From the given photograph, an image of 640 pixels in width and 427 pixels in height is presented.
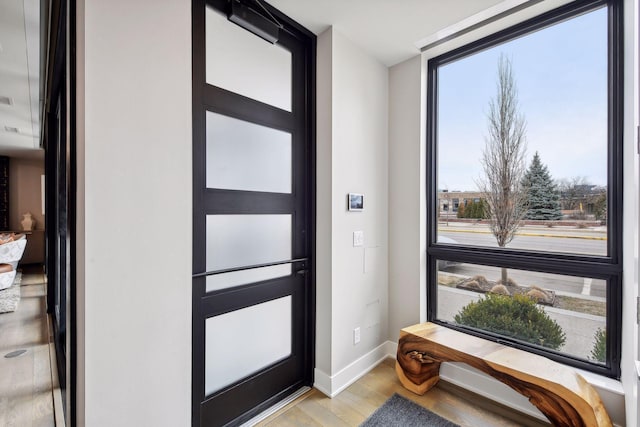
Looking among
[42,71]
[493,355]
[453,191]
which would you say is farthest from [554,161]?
[42,71]

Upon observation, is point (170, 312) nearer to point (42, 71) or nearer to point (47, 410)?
point (47, 410)

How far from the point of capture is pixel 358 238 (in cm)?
234

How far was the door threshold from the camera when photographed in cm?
180

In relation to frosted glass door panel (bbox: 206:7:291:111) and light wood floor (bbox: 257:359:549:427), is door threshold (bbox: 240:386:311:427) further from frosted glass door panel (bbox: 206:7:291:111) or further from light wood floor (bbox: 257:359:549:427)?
frosted glass door panel (bbox: 206:7:291:111)

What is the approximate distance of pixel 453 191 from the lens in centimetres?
246

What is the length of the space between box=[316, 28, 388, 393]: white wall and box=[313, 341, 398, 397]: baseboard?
0.02 m

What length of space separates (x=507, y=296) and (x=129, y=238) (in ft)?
8.10

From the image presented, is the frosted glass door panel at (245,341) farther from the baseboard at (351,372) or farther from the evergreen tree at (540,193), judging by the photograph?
the evergreen tree at (540,193)

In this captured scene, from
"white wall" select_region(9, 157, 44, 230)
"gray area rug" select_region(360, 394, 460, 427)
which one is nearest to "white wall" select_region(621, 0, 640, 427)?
"gray area rug" select_region(360, 394, 460, 427)

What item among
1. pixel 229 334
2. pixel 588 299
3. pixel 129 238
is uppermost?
pixel 129 238

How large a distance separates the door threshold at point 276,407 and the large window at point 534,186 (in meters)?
1.24

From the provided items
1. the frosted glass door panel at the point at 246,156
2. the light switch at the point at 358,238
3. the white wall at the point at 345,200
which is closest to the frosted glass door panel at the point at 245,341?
the white wall at the point at 345,200

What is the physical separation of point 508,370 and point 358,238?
126cm

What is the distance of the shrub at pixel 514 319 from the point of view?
200 centimetres
